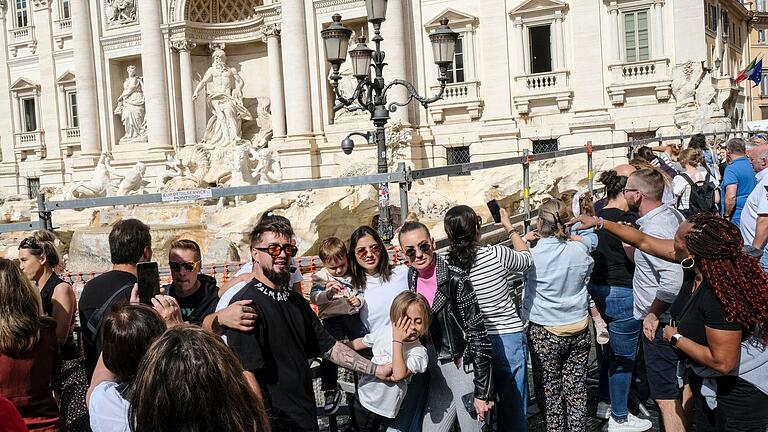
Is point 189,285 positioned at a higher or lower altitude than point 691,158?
lower

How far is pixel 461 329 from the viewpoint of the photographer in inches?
153

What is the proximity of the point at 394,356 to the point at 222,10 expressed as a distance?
72.3ft

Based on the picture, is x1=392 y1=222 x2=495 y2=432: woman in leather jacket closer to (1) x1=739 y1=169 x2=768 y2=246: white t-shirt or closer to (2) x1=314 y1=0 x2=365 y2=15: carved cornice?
(1) x1=739 y1=169 x2=768 y2=246: white t-shirt

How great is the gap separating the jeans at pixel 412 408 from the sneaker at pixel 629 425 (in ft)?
5.39

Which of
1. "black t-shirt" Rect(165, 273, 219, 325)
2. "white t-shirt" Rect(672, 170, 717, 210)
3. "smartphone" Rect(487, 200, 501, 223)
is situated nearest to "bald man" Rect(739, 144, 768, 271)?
"smartphone" Rect(487, 200, 501, 223)

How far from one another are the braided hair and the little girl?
4.47ft

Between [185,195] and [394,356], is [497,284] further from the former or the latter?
[185,195]

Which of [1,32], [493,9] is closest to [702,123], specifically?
[493,9]

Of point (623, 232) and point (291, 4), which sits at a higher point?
point (291, 4)

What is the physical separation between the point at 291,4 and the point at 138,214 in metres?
7.42

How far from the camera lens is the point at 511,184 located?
14891mm

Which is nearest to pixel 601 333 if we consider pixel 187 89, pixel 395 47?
pixel 395 47

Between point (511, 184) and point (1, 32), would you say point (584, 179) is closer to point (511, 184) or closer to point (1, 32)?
point (511, 184)

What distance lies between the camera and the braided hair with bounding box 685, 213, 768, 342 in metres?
3.14
